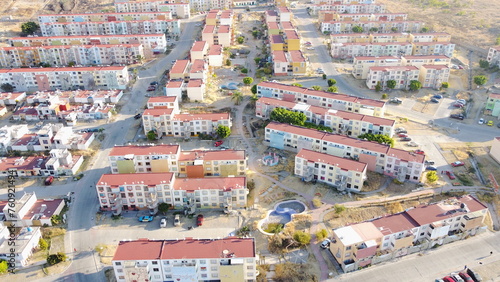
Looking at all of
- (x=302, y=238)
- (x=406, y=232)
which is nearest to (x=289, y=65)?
(x=302, y=238)

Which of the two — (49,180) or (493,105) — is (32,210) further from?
(493,105)

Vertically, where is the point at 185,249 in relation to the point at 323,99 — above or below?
below

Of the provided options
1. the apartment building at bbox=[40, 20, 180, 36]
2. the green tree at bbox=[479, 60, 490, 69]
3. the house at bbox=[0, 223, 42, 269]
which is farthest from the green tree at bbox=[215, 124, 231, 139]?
the green tree at bbox=[479, 60, 490, 69]

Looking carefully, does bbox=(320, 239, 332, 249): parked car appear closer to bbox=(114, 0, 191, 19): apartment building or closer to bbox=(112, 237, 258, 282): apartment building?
bbox=(112, 237, 258, 282): apartment building

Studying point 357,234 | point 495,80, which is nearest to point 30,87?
point 357,234

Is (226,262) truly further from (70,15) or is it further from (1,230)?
(70,15)

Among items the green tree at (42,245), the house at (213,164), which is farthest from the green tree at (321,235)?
the green tree at (42,245)
